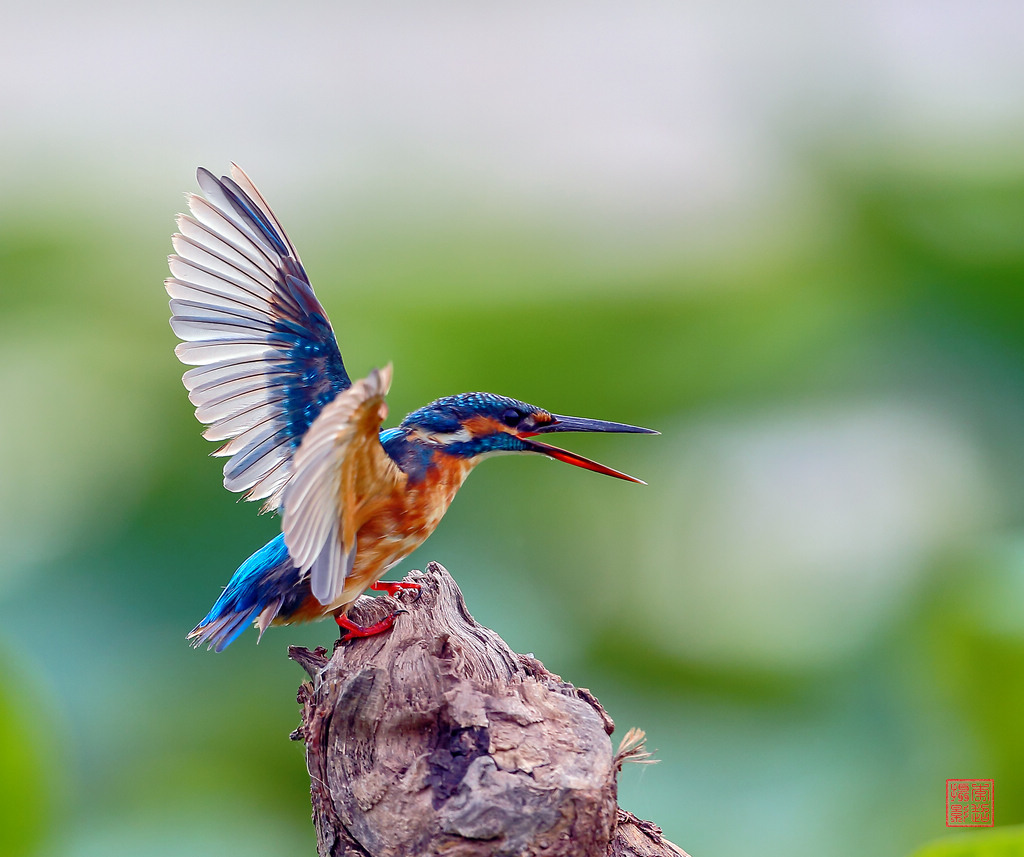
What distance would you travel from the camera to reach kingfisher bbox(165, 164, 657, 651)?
116cm

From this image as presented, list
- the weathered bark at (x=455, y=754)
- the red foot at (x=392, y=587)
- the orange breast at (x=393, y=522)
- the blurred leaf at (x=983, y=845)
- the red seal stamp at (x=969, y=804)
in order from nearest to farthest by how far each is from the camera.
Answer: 1. the weathered bark at (x=455, y=754)
2. the blurred leaf at (x=983, y=845)
3. the orange breast at (x=393, y=522)
4. the red foot at (x=392, y=587)
5. the red seal stamp at (x=969, y=804)

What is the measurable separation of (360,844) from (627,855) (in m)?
0.26

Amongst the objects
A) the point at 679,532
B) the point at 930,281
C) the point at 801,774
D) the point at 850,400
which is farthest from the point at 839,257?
the point at 801,774

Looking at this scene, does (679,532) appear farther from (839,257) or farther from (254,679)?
(839,257)

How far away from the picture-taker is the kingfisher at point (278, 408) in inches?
45.5

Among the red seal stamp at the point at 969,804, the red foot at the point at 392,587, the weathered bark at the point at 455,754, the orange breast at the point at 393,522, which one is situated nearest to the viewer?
the weathered bark at the point at 455,754

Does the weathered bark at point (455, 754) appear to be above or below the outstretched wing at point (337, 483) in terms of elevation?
below

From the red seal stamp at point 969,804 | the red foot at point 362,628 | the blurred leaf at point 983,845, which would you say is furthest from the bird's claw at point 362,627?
the red seal stamp at point 969,804

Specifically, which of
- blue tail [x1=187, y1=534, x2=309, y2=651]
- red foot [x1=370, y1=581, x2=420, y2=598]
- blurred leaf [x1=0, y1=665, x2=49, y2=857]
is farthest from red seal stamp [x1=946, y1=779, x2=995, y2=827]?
blurred leaf [x1=0, y1=665, x2=49, y2=857]

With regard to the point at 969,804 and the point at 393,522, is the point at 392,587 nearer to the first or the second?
the point at 393,522

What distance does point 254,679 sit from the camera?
2.52m

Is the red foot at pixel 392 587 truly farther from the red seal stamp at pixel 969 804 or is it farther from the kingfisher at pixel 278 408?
the red seal stamp at pixel 969 804

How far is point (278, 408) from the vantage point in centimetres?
123

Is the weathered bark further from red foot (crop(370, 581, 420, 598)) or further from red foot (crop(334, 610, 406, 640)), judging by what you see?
red foot (crop(370, 581, 420, 598))
